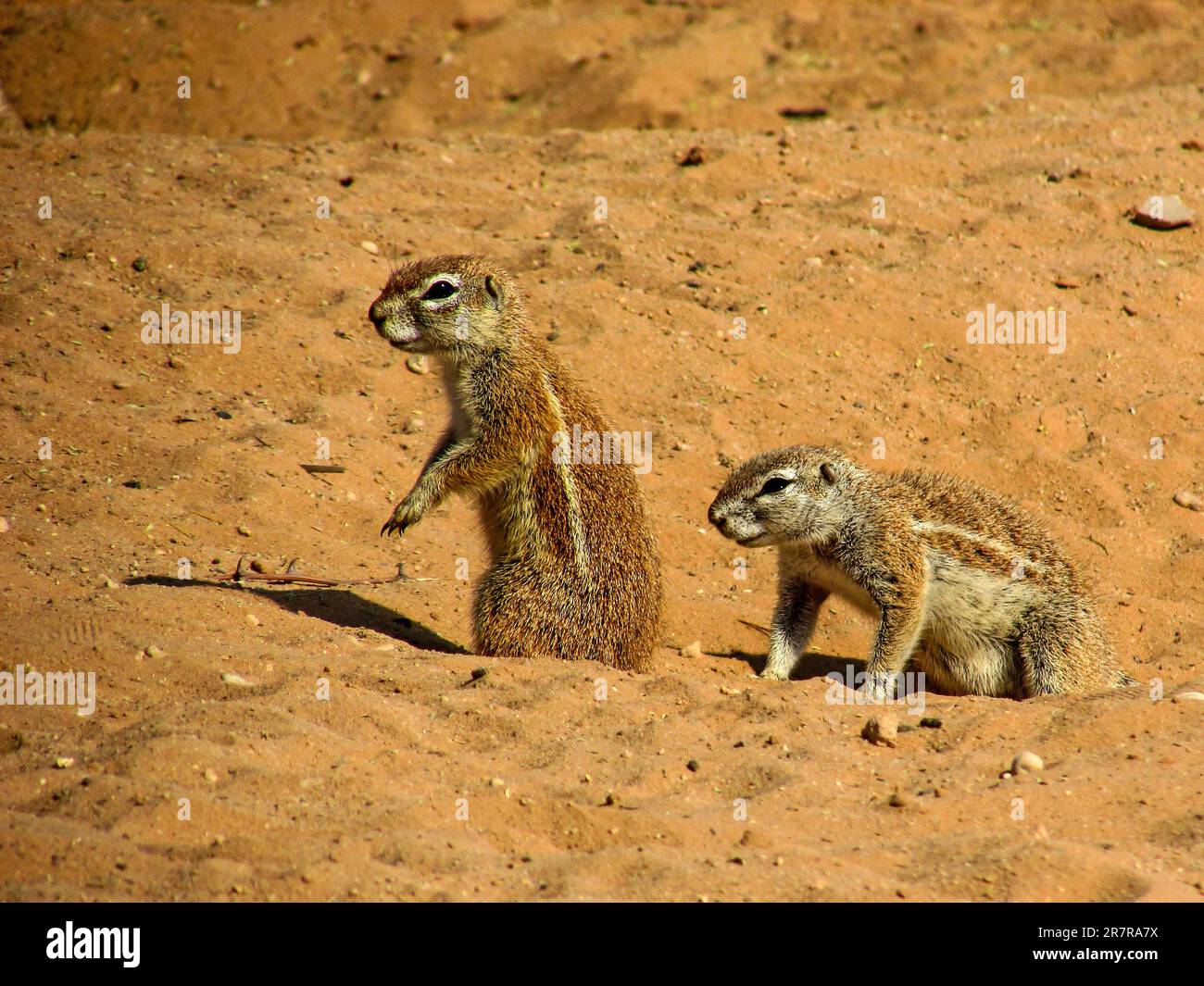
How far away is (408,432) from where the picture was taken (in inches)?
326

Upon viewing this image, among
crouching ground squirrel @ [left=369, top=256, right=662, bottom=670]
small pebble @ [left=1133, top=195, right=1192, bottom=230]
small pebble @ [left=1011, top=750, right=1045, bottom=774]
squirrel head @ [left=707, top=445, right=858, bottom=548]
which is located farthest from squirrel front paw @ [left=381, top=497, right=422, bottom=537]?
small pebble @ [left=1133, top=195, right=1192, bottom=230]

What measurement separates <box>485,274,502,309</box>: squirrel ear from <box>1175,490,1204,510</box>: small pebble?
4396mm

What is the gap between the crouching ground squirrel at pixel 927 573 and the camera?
6.65 metres

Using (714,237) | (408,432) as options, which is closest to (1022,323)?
(714,237)

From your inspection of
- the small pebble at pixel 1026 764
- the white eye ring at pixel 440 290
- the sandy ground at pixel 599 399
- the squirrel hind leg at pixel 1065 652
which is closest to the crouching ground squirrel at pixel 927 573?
the squirrel hind leg at pixel 1065 652

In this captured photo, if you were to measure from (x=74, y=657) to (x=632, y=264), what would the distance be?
5444 mm

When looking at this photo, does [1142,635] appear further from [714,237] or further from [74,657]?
[74,657]

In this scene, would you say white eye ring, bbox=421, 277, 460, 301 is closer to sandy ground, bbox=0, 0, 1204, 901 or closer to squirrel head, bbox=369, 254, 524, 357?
squirrel head, bbox=369, 254, 524, 357

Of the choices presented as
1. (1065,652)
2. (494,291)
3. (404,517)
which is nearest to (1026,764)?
(1065,652)

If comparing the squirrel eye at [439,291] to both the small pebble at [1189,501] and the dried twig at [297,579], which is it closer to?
the dried twig at [297,579]

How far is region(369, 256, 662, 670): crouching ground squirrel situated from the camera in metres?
6.34

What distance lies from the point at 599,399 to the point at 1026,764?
4.16 metres

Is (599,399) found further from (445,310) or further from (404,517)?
(404,517)

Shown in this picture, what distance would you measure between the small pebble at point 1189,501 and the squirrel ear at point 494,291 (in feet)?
14.4
